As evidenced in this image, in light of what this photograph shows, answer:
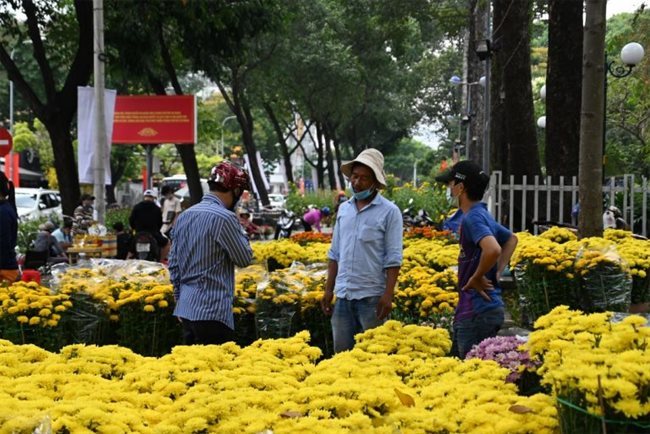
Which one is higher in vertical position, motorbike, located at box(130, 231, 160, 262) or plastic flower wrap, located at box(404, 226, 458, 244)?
plastic flower wrap, located at box(404, 226, 458, 244)

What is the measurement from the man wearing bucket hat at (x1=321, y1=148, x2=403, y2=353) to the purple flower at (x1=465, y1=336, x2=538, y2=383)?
1151mm

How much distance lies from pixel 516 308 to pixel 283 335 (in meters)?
4.10

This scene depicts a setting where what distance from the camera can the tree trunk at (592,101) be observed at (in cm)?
978

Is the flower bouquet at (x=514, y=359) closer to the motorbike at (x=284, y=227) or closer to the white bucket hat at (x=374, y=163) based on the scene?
the white bucket hat at (x=374, y=163)

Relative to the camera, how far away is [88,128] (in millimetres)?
18047

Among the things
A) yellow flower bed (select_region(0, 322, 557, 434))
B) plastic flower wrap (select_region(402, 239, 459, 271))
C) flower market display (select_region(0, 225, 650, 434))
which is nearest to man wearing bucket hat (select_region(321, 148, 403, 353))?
flower market display (select_region(0, 225, 650, 434))

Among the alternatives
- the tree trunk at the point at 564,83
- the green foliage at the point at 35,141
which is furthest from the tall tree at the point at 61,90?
the green foliage at the point at 35,141

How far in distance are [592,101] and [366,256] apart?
4.22 m

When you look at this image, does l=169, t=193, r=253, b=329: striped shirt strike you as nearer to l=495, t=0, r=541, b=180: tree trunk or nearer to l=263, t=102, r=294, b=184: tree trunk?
l=495, t=0, r=541, b=180: tree trunk

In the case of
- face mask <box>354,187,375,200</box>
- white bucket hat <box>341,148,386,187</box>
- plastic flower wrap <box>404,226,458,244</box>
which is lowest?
plastic flower wrap <box>404,226,458,244</box>

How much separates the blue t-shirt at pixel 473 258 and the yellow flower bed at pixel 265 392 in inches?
32.8

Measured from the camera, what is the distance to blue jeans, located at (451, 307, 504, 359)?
252 inches

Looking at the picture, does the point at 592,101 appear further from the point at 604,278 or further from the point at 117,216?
the point at 117,216

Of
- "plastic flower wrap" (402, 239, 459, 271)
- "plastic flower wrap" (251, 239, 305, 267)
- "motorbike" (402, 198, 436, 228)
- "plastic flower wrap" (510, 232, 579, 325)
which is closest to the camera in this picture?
"plastic flower wrap" (510, 232, 579, 325)
